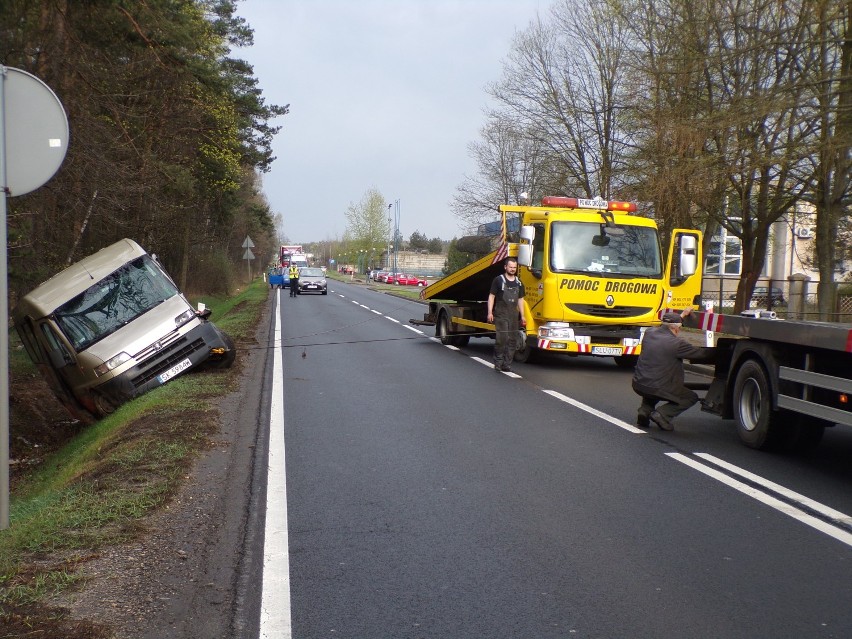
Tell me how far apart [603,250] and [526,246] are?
4.58 ft

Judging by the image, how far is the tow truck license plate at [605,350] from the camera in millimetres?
14672

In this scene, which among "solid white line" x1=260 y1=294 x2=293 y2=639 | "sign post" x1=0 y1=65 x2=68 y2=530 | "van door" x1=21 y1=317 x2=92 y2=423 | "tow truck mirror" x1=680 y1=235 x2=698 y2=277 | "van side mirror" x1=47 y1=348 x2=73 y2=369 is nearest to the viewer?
"solid white line" x1=260 y1=294 x2=293 y2=639

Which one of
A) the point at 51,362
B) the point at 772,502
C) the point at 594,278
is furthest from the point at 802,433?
the point at 51,362

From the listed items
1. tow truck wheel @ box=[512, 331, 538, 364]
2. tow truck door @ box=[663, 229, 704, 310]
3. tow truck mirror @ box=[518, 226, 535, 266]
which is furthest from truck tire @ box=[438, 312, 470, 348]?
tow truck door @ box=[663, 229, 704, 310]

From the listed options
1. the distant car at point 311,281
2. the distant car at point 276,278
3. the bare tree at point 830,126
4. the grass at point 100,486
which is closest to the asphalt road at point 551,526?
the grass at point 100,486

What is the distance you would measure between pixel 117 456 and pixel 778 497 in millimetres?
5360

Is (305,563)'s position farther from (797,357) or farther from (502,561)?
(797,357)

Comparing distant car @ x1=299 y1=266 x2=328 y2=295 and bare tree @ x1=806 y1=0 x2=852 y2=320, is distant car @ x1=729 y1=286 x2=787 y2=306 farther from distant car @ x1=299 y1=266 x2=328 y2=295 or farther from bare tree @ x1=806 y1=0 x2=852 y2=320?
distant car @ x1=299 y1=266 x2=328 y2=295

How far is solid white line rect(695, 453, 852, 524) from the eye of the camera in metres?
6.09

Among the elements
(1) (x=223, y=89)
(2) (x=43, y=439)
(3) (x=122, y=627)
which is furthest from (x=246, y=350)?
(3) (x=122, y=627)

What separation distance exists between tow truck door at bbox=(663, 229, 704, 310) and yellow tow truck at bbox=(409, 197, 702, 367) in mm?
17

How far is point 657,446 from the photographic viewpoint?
335 inches

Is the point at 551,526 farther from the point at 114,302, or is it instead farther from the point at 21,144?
the point at 114,302

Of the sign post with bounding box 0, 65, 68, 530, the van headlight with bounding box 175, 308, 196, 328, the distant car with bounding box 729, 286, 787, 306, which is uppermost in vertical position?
the sign post with bounding box 0, 65, 68, 530
